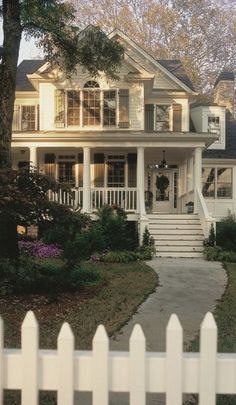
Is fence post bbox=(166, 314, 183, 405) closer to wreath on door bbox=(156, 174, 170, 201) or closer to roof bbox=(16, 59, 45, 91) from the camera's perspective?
roof bbox=(16, 59, 45, 91)

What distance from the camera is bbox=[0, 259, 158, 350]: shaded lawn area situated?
6.26m

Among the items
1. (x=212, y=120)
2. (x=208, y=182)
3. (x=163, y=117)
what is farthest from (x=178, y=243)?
(x=212, y=120)

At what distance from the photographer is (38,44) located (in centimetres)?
1528

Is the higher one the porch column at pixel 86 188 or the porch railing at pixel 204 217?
the porch column at pixel 86 188

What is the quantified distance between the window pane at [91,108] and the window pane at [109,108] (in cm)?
27

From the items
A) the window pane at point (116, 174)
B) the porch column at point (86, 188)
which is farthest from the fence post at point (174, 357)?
the window pane at point (116, 174)

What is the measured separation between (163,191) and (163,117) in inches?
131

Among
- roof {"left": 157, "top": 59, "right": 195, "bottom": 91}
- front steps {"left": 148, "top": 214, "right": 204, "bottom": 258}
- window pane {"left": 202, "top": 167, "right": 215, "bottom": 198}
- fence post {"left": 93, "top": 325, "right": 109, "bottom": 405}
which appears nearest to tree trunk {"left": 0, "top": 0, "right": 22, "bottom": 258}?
fence post {"left": 93, "top": 325, "right": 109, "bottom": 405}

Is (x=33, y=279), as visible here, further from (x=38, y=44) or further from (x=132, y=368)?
(x=38, y=44)

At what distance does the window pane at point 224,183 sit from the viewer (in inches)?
989

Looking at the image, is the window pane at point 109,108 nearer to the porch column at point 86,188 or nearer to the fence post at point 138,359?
the porch column at point 86,188

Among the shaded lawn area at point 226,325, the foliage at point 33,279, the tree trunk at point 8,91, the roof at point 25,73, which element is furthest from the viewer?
the roof at point 25,73

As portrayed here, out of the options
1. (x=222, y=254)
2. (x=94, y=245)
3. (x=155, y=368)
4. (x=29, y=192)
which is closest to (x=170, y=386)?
(x=155, y=368)

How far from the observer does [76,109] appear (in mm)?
21594
